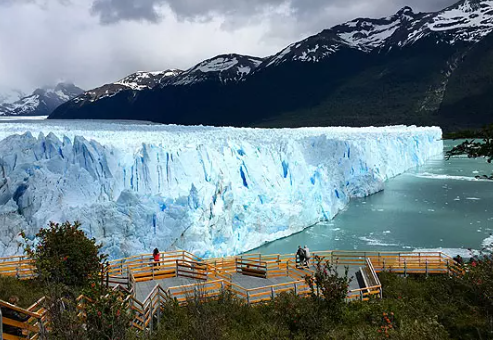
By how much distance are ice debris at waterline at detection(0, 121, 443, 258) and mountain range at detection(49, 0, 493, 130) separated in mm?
57282

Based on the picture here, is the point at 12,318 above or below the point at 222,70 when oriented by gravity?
below

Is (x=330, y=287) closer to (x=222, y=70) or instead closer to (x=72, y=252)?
(x=72, y=252)

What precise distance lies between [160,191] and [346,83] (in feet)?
317

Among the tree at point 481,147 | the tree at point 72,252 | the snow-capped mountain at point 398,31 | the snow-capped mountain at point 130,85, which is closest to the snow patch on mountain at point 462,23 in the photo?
the snow-capped mountain at point 398,31

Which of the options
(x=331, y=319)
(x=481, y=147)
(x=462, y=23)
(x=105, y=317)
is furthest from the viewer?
(x=462, y=23)

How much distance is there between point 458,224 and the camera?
18.5 meters

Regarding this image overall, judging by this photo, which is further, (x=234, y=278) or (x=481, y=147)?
(x=234, y=278)

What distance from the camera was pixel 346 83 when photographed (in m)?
104

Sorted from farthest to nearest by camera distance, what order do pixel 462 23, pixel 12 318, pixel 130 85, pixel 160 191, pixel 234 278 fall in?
pixel 130 85 < pixel 462 23 < pixel 160 191 < pixel 234 278 < pixel 12 318

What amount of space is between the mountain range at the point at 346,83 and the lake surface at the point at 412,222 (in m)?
45.7

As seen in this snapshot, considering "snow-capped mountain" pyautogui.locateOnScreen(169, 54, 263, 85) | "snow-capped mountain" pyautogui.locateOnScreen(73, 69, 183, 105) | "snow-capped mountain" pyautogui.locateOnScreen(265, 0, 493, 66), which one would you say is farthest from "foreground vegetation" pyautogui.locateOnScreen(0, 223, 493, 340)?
"snow-capped mountain" pyautogui.locateOnScreen(169, 54, 263, 85)

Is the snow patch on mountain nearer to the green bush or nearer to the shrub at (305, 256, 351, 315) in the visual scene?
the shrub at (305, 256, 351, 315)

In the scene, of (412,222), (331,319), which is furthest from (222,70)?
(331,319)

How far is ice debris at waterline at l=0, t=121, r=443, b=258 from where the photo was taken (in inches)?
492
